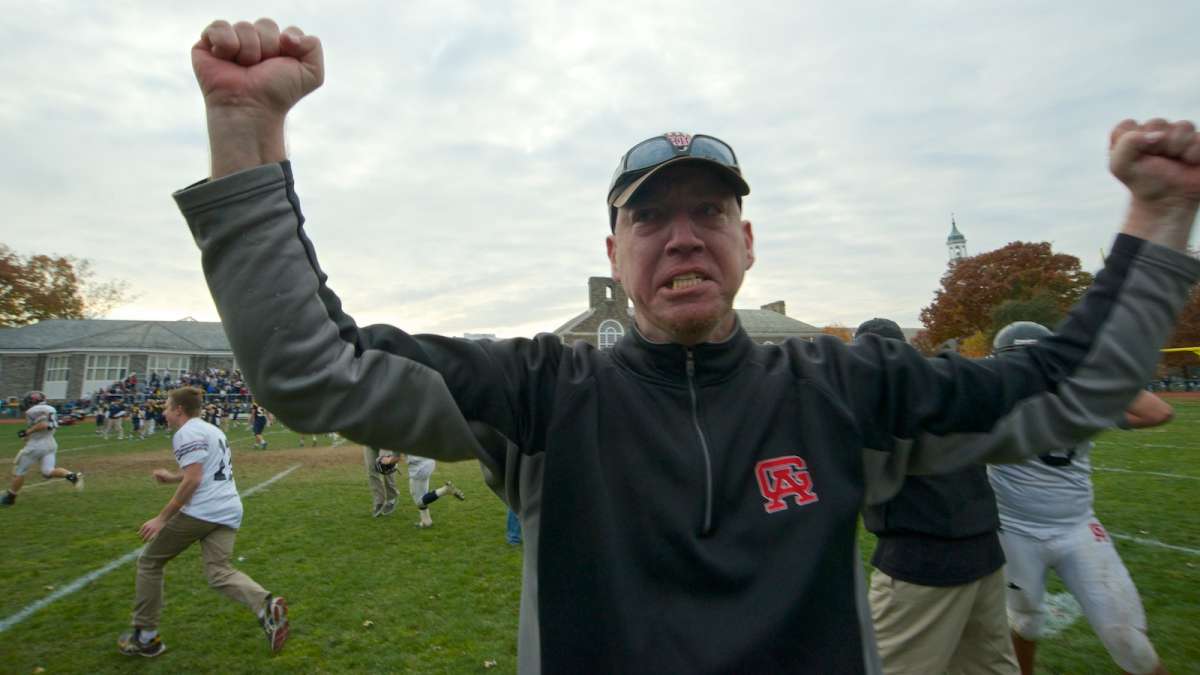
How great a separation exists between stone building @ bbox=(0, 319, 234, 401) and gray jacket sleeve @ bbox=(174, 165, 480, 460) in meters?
61.3

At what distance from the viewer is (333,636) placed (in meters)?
5.62

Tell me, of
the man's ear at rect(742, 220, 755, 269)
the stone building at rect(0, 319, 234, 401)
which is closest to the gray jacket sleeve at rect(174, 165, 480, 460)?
the man's ear at rect(742, 220, 755, 269)

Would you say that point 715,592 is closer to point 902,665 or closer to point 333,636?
point 902,665

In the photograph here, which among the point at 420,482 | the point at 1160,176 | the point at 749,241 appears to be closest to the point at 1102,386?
the point at 1160,176

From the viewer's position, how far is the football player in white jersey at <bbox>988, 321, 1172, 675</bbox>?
389 cm

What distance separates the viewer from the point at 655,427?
5.39 feet

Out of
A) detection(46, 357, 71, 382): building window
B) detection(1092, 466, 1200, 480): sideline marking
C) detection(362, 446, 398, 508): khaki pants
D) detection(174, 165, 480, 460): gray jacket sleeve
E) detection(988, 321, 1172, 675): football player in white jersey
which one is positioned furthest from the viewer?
detection(46, 357, 71, 382): building window

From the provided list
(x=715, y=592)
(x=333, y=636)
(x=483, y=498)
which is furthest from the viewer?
(x=483, y=498)

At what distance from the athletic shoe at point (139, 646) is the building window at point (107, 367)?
57.9 meters

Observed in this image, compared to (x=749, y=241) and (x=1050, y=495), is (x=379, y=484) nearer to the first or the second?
(x=1050, y=495)

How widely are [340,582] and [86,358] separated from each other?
58.8m

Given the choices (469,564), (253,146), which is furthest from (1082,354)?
(469,564)

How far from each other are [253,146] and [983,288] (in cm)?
5487

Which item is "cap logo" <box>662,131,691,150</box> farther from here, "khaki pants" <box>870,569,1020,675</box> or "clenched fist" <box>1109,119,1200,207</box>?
"khaki pants" <box>870,569,1020,675</box>
